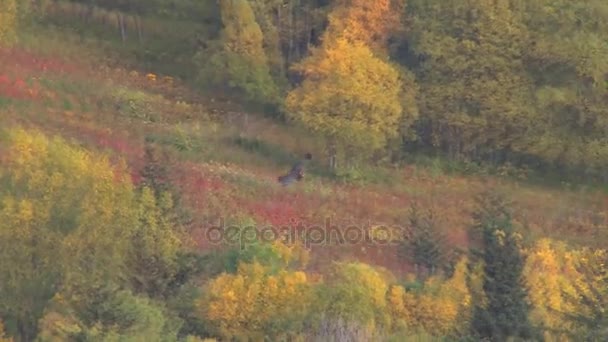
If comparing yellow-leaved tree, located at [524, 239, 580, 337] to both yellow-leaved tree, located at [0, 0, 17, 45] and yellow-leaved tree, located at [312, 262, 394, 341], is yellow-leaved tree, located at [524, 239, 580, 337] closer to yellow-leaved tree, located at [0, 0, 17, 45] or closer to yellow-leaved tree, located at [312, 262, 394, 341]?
yellow-leaved tree, located at [312, 262, 394, 341]

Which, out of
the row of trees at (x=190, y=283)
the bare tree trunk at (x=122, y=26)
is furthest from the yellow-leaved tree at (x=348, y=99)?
the row of trees at (x=190, y=283)

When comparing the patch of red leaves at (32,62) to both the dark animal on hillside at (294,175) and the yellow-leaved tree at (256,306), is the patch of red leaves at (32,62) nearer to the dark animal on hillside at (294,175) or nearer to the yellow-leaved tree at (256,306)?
the dark animal on hillside at (294,175)

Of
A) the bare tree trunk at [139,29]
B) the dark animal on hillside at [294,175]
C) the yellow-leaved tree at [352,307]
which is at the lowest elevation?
the dark animal on hillside at [294,175]

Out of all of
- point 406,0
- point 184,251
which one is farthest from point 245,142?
point 184,251

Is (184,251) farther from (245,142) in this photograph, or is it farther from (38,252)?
(245,142)

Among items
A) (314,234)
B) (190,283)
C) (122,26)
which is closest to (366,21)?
(314,234)

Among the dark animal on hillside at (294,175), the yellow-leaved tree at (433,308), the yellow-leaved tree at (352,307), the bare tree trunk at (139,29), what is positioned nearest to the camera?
the yellow-leaved tree at (352,307)
